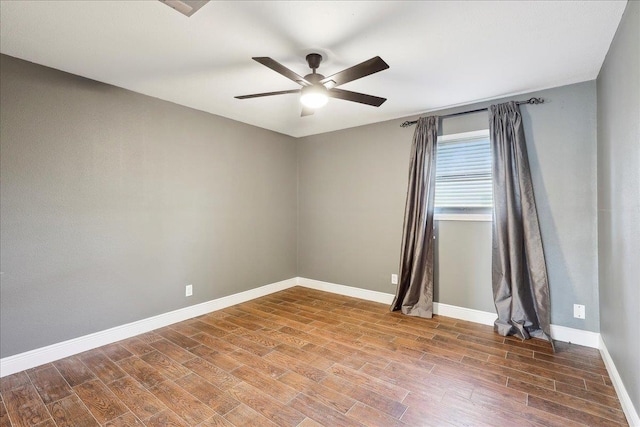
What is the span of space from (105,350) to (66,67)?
2467mm

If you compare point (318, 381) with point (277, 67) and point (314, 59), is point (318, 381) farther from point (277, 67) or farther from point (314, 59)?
point (314, 59)

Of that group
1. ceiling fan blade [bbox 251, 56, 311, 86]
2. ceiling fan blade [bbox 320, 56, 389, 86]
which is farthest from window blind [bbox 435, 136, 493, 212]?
ceiling fan blade [bbox 251, 56, 311, 86]

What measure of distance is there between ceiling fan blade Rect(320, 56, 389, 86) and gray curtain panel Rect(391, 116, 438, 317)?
5.66 ft

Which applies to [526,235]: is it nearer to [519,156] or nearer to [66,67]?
[519,156]

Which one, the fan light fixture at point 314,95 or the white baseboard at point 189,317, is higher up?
the fan light fixture at point 314,95

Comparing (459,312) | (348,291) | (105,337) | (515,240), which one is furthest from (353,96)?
(105,337)

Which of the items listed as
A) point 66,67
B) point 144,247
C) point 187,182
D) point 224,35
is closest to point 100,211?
point 144,247

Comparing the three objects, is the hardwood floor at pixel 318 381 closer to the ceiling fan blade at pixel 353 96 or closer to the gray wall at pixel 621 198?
the gray wall at pixel 621 198

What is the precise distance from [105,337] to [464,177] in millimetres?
4039

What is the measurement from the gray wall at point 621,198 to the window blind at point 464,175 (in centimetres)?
93

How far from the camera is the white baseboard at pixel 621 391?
5.46 feet

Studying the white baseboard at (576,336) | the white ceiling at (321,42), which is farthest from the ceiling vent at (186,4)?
the white baseboard at (576,336)

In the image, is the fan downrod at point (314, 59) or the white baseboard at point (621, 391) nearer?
the white baseboard at point (621, 391)

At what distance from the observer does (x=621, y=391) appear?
1919mm
